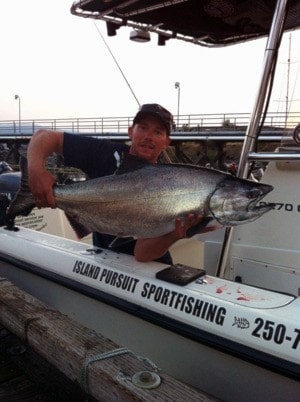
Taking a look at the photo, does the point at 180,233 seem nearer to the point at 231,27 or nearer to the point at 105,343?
the point at 105,343

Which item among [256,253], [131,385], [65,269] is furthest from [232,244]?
[131,385]

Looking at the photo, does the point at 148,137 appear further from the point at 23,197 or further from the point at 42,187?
the point at 23,197

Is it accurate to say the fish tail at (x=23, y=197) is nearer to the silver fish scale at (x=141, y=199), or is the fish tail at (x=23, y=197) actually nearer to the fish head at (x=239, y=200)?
the silver fish scale at (x=141, y=199)

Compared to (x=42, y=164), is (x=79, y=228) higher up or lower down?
lower down

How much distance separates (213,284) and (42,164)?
54.3 inches

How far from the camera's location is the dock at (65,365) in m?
2.10

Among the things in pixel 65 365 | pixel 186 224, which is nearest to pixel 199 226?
pixel 186 224

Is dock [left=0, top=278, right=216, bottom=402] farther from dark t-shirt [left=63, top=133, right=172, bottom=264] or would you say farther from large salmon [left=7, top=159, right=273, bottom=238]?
dark t-shirt [left=63, top=133, right=172, bottom=264]

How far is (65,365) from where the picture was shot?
2533 mm

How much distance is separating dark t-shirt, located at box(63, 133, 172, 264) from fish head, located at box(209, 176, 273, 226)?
1.10m

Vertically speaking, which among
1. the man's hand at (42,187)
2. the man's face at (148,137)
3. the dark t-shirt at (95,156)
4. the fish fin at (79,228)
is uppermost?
the man's face at (148,137)

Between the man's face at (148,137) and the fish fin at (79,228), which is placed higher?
the man's face at (148,137)

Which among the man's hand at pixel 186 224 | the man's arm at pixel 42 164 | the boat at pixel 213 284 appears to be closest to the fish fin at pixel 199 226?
the man's hand at pixel 186 224

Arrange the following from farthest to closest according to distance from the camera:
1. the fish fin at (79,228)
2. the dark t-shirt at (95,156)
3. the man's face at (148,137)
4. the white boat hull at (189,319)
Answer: the dark t-shirt at (95,156)
the man's face at (148,137)
the fish fin at (79,228)
the white boat hull at (189,319)
